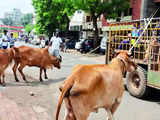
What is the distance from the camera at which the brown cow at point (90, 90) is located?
268cm

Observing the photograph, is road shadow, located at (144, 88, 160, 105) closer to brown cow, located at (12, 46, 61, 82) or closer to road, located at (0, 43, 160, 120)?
road, located at (0, 43, 160, 120)

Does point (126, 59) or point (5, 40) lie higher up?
point (5, 40)

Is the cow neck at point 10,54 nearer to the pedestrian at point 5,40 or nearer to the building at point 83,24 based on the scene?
the pedestrian at point 5,40

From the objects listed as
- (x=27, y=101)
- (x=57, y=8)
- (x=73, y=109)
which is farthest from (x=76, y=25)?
(x=73, y=109)

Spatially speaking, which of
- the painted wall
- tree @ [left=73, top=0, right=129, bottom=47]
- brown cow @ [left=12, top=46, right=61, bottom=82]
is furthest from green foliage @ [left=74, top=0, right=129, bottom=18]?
brown cow @ [left=12, top=46, right=61, bottom=82]

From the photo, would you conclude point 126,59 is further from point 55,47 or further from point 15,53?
point 55,47

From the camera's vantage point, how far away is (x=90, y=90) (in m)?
2.73

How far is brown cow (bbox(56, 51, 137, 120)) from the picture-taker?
2682 mm

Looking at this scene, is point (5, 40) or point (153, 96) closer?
point (153, 96)

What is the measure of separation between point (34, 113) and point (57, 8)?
89.0ft

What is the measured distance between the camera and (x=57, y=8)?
29984mm

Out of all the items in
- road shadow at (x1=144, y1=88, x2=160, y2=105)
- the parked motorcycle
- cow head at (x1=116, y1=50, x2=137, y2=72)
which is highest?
cow head at (x1=116, y1=50, x2=137, y2=72)

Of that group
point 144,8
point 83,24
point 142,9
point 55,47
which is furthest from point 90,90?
point 83,24

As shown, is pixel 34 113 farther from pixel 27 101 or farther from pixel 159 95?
pixel 159 95
